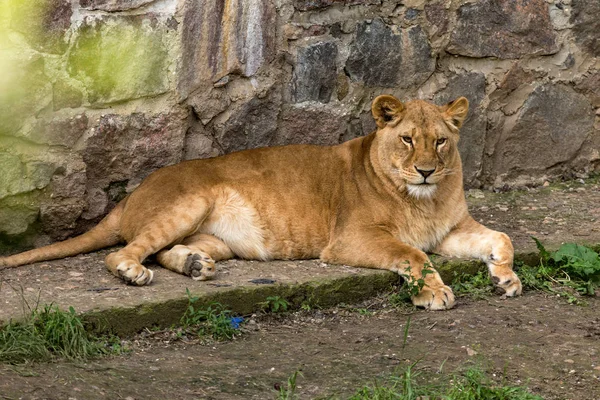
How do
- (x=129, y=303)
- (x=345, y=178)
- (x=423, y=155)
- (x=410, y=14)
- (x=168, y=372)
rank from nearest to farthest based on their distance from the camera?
(x=168, y=372)
(x=129, y=303)
(x=423, y=155)
(x=345, y=178)
(x=410, y=14)

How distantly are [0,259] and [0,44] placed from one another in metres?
1.13

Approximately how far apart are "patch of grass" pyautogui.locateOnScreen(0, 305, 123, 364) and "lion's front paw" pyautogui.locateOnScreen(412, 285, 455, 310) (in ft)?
5.42

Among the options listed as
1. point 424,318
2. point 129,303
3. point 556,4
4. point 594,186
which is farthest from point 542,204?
point 129,303

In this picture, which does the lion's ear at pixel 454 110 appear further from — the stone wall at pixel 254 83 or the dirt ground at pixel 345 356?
the dirt ground at pixel 345 356

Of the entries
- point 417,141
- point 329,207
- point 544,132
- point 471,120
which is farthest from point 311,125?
point 544,132

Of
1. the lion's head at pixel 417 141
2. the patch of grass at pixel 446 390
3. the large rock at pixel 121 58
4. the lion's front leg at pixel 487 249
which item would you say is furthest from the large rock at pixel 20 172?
the patch of grass at pixel 446 390

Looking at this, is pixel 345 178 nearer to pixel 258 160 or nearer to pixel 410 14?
pixel 258 160

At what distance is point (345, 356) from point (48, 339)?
4.41 ft

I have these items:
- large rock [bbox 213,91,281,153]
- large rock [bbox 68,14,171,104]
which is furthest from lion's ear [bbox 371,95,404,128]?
large rock [bbox 68,14,171,104]

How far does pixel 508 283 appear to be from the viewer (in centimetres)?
578

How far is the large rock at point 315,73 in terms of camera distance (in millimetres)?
6477

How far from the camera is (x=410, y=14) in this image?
676 cm

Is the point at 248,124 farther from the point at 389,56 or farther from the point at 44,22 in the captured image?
the point at 44,22

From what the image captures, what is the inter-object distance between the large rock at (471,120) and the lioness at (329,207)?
892mm
